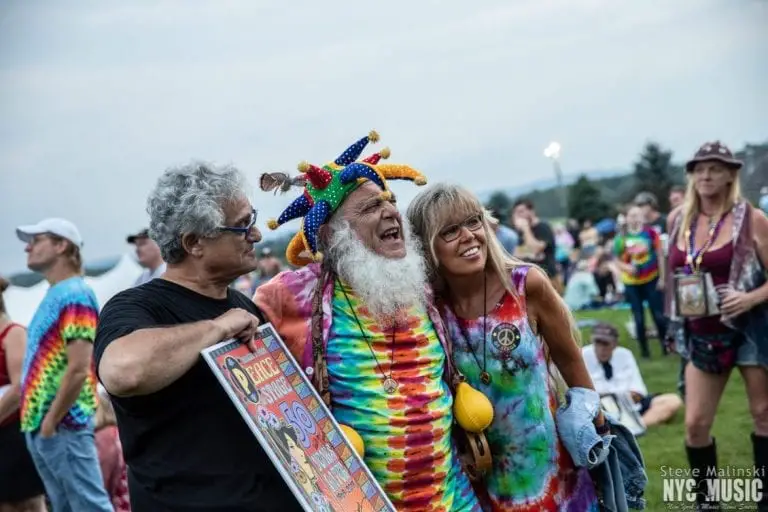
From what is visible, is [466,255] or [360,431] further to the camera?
[466,255]

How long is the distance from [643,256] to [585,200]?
3831 cm

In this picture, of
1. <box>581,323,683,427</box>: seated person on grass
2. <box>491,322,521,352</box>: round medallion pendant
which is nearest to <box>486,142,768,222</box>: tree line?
<box>581,323,683,427</box>: seated person on grass

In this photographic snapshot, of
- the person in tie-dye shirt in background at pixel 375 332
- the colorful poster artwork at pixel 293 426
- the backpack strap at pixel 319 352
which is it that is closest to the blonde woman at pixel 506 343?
the person in tie-dye shirt in background at pixel 375 332

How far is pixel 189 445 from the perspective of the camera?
8.38 feet

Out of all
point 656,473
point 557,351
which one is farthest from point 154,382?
point 656,473

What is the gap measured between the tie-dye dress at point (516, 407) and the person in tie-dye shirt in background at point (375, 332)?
0.15 meters

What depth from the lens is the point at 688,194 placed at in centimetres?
516

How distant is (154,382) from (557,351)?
1746 millimetres

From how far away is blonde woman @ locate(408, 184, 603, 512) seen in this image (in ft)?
10.8

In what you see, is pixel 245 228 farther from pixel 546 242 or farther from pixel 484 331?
pixel 546 242

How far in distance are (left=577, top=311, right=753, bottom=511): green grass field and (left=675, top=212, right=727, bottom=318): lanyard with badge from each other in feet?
4.17

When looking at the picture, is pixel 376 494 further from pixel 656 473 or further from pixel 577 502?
pixel 656 473

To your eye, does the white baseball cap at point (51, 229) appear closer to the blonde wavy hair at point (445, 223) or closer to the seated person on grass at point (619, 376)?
the blonde wavy hair at point (445, 223)

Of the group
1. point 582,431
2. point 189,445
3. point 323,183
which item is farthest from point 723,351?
point 189,445
